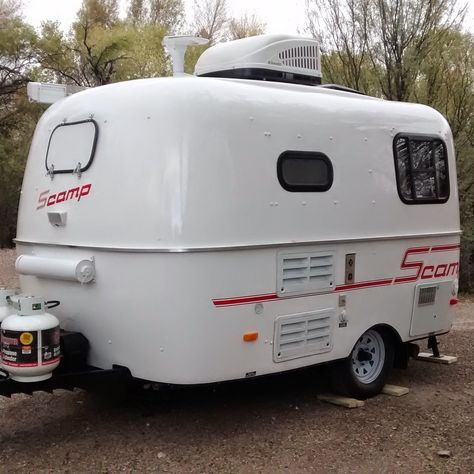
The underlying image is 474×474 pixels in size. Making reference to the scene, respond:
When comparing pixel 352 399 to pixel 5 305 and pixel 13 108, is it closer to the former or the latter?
pixel 5 305

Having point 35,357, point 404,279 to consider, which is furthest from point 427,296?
point 35,357

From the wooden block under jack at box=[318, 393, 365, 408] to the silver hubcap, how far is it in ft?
0.72

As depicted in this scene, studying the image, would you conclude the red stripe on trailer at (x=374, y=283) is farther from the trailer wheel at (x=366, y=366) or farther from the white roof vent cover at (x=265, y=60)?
the white roof vent cover at (x=265, y=60)

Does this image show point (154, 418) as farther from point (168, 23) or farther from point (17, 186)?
point (168, 23)

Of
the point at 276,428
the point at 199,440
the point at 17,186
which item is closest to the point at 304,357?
the point at 276,428

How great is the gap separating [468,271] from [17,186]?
15.6 meters

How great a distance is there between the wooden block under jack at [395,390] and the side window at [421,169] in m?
1.69

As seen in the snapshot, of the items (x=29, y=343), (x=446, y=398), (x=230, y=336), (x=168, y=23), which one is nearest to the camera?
(x=29, y=343)

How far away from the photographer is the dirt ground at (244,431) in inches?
179

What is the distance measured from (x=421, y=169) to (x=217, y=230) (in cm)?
249

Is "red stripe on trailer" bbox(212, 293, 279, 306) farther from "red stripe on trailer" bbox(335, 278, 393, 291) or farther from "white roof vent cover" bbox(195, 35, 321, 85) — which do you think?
"white roof vent cover" bbox(195, 35, 321, 85)

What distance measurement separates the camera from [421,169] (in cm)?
618

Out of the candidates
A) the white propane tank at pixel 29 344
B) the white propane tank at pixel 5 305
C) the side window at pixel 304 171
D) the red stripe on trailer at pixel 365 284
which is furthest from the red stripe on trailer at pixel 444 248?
the white propane tank at pixel 5 305

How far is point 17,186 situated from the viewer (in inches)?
904
